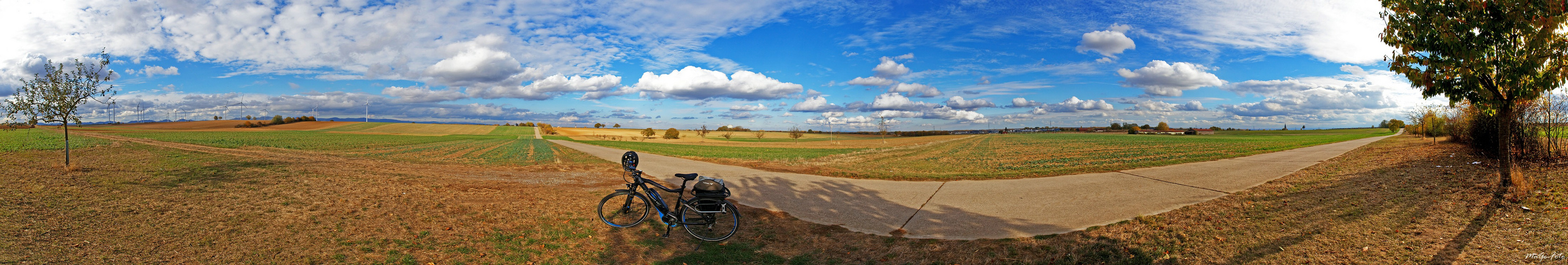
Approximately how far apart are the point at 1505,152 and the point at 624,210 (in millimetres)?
12870

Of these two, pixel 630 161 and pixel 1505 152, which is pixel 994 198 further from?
pixel 1505 152

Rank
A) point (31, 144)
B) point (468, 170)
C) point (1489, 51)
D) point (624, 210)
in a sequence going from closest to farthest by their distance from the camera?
point (1489, 51), point (624, 210), point (468, 170), point (31, 144)

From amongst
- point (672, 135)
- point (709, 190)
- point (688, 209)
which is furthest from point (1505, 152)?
point (672, 135)

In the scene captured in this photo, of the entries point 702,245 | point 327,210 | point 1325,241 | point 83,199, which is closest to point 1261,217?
point 1325,241

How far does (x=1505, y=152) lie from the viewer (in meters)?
7.52

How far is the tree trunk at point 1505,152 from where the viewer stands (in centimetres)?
730

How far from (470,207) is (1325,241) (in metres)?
11.4

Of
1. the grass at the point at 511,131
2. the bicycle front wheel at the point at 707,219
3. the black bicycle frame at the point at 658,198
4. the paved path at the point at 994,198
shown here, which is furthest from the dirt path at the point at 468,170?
the grass at the point at 511,131

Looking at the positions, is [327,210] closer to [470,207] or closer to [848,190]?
[470,207]

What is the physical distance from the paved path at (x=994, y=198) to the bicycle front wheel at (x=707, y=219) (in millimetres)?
1501

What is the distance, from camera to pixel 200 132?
59125 mm

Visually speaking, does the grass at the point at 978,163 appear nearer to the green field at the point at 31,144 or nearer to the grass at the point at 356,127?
the green field at the point at 31,144

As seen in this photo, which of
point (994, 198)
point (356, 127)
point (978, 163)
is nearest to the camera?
point (994, 198)

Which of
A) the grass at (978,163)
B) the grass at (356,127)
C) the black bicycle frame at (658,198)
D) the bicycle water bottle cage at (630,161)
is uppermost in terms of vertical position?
the grass at (356,127)
